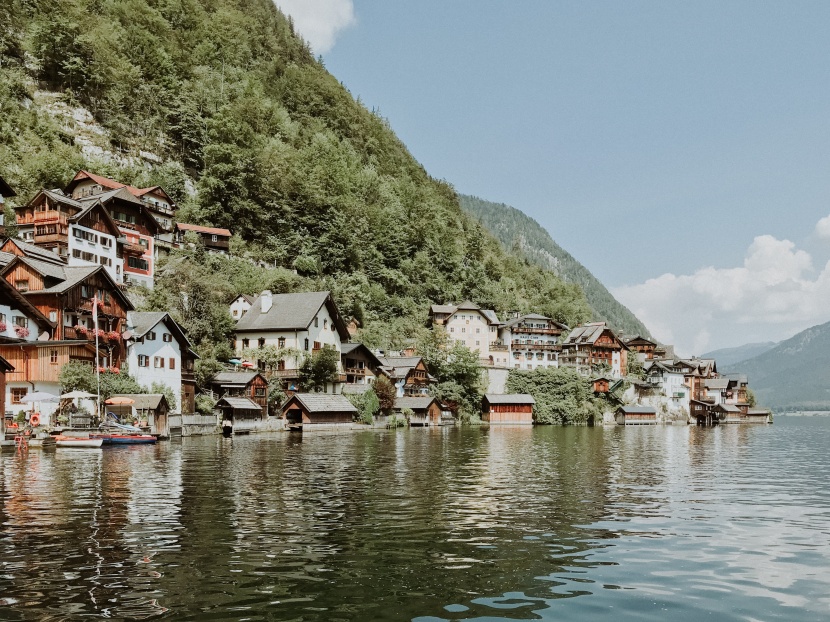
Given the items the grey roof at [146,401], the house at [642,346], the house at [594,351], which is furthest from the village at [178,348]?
the house at [642,346]

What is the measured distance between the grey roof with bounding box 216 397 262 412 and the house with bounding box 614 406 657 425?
76190 millimetres

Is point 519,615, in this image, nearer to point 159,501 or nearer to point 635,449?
point 159,501

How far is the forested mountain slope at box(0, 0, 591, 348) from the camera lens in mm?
94250

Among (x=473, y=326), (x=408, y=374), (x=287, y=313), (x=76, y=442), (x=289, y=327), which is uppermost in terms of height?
(x=473, y=326)

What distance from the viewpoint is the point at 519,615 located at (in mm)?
11672

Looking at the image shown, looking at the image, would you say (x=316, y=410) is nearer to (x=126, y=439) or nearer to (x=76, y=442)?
(x=126, y=439)

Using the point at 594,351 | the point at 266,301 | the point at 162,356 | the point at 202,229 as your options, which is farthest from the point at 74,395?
the point at 594,351

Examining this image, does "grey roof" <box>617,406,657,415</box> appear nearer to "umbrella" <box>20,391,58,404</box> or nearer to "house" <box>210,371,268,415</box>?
"house" <box>210,371,268,415</box>

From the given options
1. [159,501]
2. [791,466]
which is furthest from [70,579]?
[791,466]

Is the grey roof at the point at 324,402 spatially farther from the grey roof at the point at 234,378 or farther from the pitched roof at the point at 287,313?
the pitched roof at the point at 287,313

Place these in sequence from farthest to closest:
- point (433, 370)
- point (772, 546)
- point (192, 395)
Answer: point (433, 370)
point (192, 395)
point (772, 546)

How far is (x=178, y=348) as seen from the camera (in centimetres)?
6569

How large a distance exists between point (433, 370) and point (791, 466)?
69.0 m

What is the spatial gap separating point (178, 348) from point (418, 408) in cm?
3831
